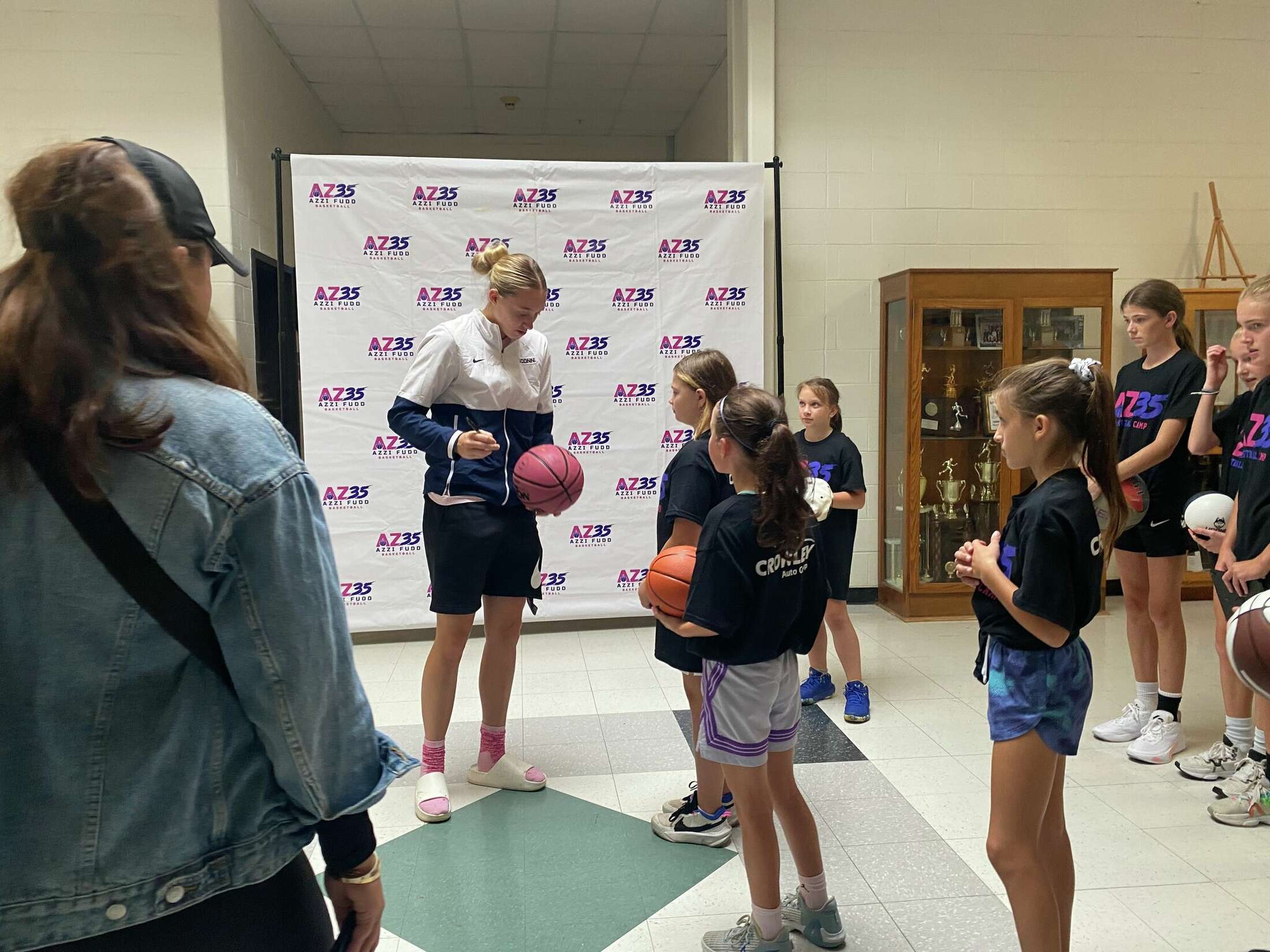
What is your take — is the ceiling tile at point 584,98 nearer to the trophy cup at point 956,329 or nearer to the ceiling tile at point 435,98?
the ceiling tile at point 435,98

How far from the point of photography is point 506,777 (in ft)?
10.2

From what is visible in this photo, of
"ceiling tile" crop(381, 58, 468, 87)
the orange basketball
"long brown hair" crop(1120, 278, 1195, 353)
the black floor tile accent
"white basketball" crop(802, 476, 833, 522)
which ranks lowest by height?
the black floor tile accent

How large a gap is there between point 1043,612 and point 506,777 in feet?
6.71

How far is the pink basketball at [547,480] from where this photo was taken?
2877 millimetres

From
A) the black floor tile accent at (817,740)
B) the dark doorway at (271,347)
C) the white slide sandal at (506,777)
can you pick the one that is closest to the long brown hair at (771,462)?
the black floor tile accent at (817,740)

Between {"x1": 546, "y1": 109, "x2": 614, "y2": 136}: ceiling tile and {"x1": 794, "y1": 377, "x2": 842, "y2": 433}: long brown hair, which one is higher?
{"x1": 546, "y1": 109, "x2": 614, "y2": 136}: ceiling tile

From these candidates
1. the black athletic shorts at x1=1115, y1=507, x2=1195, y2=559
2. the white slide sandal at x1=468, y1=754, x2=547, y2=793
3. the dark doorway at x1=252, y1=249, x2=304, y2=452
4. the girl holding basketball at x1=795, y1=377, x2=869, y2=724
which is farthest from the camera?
the dark doorway at x1=252, y1=249, x2=304, y2=452

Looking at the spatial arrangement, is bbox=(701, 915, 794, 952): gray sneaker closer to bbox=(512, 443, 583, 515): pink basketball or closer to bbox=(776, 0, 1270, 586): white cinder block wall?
bbox=(512, 443, 583, 515): pink basketball

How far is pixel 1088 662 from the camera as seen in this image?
1.85 m

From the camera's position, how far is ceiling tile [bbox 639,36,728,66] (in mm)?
6418

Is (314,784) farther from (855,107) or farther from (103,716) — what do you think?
(855,107)

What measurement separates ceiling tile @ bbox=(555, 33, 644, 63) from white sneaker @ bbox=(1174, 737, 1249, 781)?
18.2ft

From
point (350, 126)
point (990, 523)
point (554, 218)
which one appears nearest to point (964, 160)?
point (990, 523)

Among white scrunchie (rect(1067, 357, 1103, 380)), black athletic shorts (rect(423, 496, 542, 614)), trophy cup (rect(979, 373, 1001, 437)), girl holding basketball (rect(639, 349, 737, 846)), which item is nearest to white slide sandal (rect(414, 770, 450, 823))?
black athletic shorts (rect(423, 496, 542, 614))
